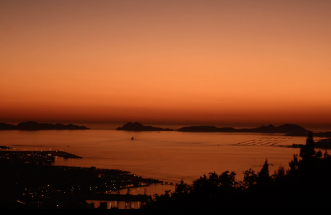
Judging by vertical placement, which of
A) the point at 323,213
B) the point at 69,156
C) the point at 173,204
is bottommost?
the point at 69,156

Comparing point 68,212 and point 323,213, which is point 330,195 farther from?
point 68,212

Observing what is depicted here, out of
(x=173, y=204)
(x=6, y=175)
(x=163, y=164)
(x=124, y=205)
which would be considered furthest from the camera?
(x=163, y=164)

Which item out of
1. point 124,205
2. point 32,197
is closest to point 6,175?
point 32,197

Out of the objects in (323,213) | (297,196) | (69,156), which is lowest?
(69,156)

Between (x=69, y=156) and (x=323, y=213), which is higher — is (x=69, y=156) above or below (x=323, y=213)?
below

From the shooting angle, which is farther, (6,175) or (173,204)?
(6,175)

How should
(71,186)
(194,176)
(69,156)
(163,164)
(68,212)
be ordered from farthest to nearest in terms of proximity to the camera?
(69,156) → (163,164) → (194,176) → (71,186) → (68,212)

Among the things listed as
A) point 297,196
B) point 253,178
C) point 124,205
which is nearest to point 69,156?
point 124,205

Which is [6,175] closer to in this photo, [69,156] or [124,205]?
[124,205]

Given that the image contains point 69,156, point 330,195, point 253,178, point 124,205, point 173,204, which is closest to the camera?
point 330,195
